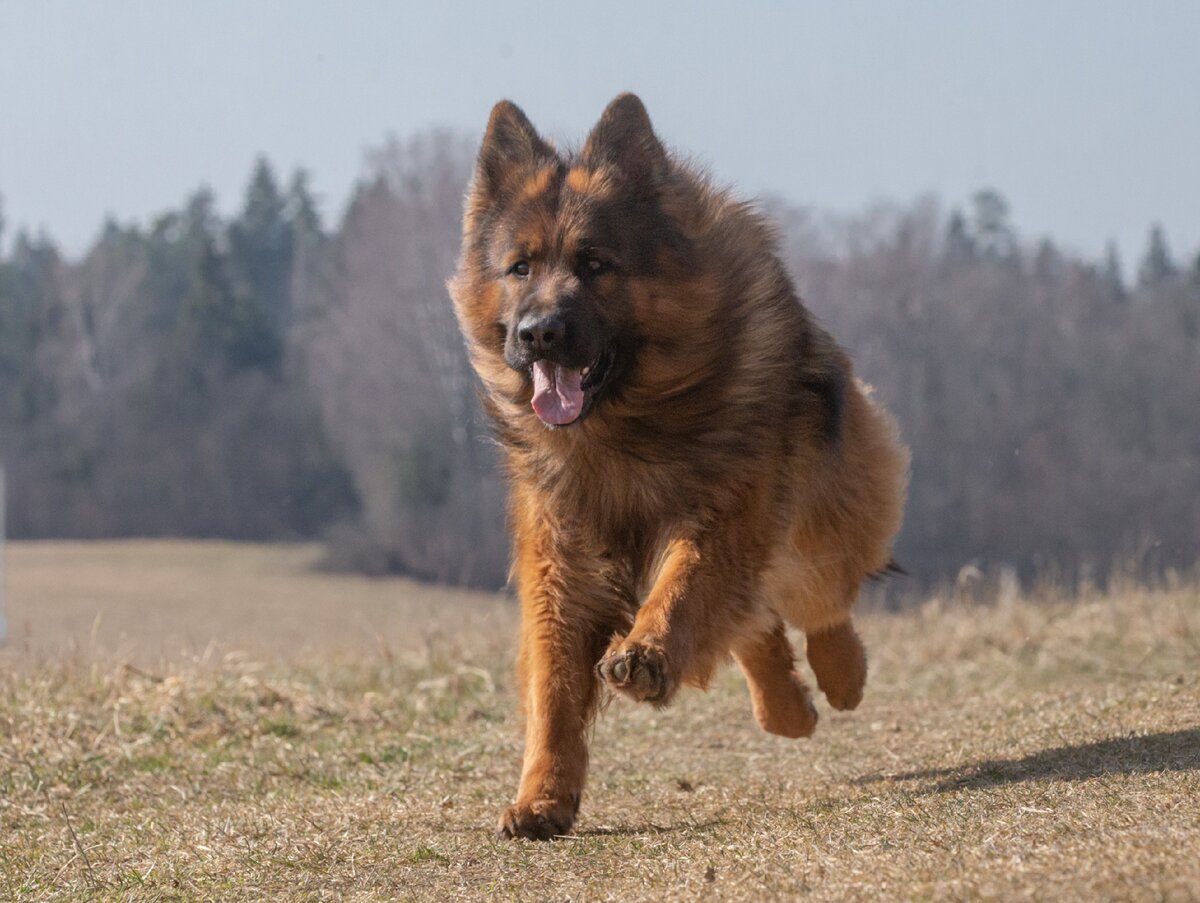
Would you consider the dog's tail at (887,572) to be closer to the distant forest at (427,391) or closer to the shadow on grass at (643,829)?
the shadow on grass at (643,829)

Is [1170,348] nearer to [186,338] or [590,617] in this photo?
[186,338]

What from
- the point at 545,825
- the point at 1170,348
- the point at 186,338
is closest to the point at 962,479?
the point at 1170,348

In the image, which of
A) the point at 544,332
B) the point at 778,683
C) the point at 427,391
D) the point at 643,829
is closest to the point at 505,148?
the point at 544,332

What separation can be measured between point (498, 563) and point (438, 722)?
29.8 metres

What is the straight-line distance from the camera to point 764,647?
222 inches

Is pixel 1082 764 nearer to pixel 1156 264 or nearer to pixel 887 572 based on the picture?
pixel 887 572

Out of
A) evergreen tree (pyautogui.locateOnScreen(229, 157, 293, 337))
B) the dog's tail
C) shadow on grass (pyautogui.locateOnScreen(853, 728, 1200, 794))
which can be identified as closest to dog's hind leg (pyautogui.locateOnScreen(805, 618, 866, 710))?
the dog's tail

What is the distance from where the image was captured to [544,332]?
15.5 feet

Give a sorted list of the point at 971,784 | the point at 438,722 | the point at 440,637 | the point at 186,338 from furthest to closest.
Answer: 1. the point at 186,338
2. the point at 440,637
3. the point at 438,722
4. the point at 971,784

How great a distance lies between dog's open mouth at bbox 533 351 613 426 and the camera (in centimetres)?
486

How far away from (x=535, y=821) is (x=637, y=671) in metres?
0.59

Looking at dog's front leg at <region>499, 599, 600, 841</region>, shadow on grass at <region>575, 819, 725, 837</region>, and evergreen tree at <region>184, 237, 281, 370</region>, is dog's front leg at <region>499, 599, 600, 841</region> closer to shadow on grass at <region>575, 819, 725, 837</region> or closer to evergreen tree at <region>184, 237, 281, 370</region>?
shadow on grass at <region>575, 819, 725, 837</region>

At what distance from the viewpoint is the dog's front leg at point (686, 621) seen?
13.9 feet

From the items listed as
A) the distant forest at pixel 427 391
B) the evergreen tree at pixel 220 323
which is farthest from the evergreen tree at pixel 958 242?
the evergreen tree at pixel 220 323
